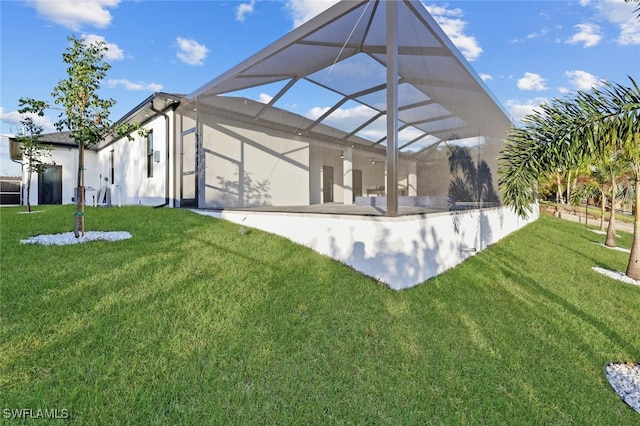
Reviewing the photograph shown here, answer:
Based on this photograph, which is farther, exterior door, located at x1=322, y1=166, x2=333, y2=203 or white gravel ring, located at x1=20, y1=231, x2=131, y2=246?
exterior door, located at x1=322, y1=166, x2=333, y2=203

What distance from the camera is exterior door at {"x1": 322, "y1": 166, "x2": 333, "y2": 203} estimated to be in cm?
A: 1346

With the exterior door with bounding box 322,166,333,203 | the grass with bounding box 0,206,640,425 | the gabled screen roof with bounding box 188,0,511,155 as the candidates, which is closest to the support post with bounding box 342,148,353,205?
the exterior door with bounding box 322,166,333,203

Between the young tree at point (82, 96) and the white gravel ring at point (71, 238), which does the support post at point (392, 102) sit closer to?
the white gravel ring at point (71, 238)

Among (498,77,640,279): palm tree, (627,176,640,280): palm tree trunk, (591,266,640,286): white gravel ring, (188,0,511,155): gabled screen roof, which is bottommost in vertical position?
(591,266,640,286): white gravel ring

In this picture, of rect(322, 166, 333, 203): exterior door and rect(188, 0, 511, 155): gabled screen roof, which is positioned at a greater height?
rect(188, 0, 511, 155): gabled screen roof

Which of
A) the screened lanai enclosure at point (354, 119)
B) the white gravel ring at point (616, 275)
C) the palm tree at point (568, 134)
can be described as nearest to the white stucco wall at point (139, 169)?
the screened lanai enclosure at point (354, 119)

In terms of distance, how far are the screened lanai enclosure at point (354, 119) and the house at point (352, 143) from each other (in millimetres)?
35

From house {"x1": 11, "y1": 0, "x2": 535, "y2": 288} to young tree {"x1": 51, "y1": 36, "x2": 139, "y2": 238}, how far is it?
8.27ft

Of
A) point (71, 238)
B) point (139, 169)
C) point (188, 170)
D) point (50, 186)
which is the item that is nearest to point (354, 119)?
point (188, 170)

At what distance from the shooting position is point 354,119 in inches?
321

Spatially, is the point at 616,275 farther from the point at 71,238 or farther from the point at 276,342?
the point at 71,238

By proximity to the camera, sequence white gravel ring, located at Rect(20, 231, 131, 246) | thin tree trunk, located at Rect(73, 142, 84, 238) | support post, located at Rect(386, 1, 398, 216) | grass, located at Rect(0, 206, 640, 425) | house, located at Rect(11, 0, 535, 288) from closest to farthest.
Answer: grass, located at Rect(0, 206, 640, 425)
support post, located at Rect(386, 1, 398, 216)
house, located at Rect(11, 0, 535, 288)
white gravel ring, located at Rect(20, 231, 131, 246)
thin tree trunk, located at Rect(73, 142, 84, 238)

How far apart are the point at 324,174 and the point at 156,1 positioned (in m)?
7.97

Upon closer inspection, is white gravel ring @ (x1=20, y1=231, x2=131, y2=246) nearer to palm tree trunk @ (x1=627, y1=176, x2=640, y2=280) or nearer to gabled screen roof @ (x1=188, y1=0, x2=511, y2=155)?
gabled screen roof @ (x1=188, y1=0, x2=511, y2=155)
